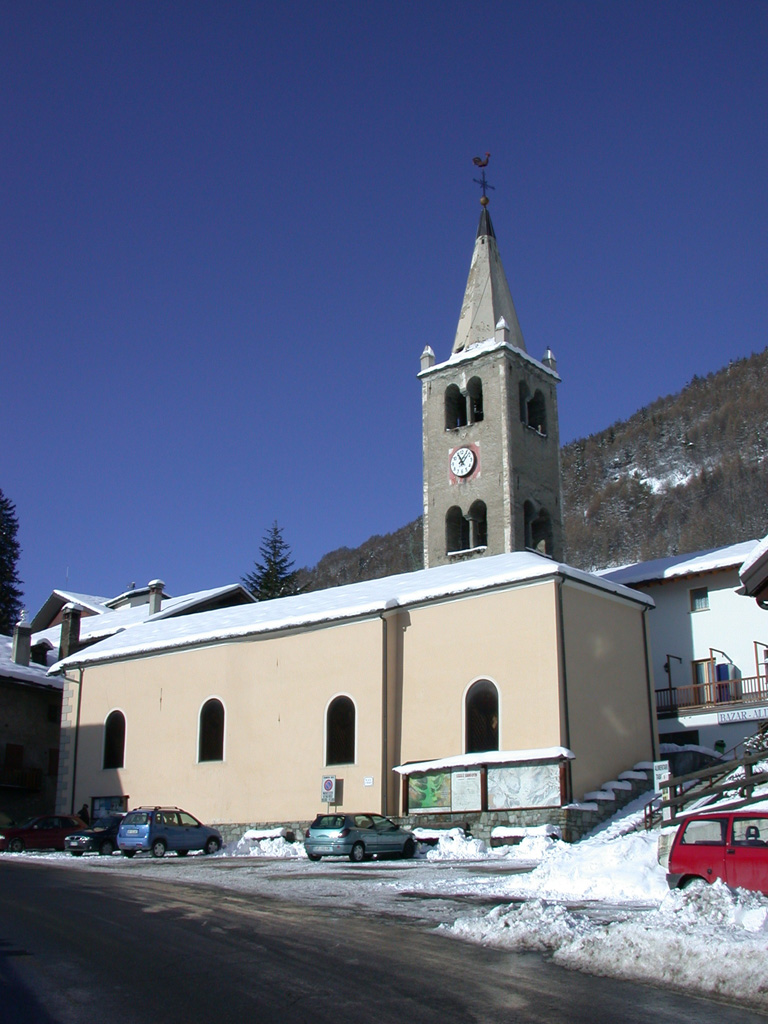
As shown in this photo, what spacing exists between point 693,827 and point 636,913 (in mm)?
1476

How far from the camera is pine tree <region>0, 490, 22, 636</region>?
65.9 m

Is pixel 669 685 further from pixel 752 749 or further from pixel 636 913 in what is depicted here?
pixel 636 913

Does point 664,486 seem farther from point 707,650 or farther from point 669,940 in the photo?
point 669,940

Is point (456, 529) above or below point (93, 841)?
above

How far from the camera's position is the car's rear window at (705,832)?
12844mm

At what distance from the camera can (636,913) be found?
1249 cm

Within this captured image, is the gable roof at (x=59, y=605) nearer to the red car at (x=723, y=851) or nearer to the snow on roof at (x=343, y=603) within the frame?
the snow on roof at (x=343, y=603)

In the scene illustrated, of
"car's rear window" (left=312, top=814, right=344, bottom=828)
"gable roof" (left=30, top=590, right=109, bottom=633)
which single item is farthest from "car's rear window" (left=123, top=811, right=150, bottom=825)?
"gable roof" (left=30, top=590, right=109, bottom=633)

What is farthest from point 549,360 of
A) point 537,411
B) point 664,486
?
point 664,486

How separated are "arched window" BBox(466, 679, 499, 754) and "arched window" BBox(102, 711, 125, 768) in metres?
13.8

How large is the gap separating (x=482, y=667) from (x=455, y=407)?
1906cm

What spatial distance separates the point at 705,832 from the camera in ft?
42.9

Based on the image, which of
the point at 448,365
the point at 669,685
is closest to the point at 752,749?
the point at 669,685

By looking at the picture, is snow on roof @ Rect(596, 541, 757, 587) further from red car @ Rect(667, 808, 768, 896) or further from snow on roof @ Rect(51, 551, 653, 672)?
red car @ Rect(667, 808, 768, 896)
